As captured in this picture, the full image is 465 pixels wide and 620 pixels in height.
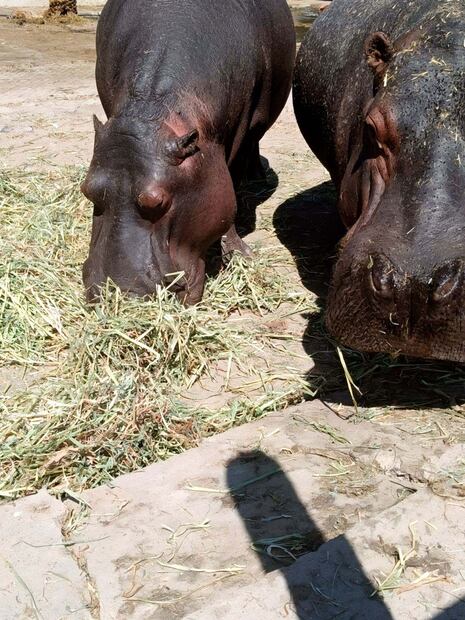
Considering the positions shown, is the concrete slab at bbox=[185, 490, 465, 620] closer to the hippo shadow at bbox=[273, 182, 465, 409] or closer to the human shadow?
the human shadow

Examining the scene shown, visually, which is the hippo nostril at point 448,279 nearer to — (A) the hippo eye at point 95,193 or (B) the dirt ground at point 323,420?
(B) the dirt ground at point 323,420

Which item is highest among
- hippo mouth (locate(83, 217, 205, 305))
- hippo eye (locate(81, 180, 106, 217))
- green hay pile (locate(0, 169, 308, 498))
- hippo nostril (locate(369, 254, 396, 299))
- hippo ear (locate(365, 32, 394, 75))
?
hippo ear (locate(365, 32, 394, 75))

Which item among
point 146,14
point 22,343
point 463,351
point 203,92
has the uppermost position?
point 146,14

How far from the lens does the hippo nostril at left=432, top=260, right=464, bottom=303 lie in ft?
9.66

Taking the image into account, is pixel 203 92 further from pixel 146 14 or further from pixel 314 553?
pixel 314 553

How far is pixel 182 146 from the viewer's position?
4238 mm

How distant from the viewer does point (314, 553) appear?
267 centimetres

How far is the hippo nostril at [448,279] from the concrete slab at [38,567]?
1441mm

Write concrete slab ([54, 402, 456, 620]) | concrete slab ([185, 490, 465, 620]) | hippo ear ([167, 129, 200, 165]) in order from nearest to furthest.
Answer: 1. concrete slab ([185, 490, 465, 620])
2. concrete slab ([54, 402, 456, 620])
3. hippo ear ([167, 129, 200, 165])

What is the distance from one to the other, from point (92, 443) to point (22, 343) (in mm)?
1044

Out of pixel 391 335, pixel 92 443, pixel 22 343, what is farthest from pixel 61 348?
pixel 391 335

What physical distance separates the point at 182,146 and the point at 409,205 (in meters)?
1.43

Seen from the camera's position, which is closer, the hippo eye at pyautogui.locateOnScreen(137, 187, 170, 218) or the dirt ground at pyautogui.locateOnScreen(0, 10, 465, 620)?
the dirt ground at pyautogui.locateOnScreen(0, 10, 465, 620)

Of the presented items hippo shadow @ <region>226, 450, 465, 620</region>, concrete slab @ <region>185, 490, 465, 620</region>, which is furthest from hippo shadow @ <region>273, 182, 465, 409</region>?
concrete slab @ <region>185, 490, 465, 620</region>
